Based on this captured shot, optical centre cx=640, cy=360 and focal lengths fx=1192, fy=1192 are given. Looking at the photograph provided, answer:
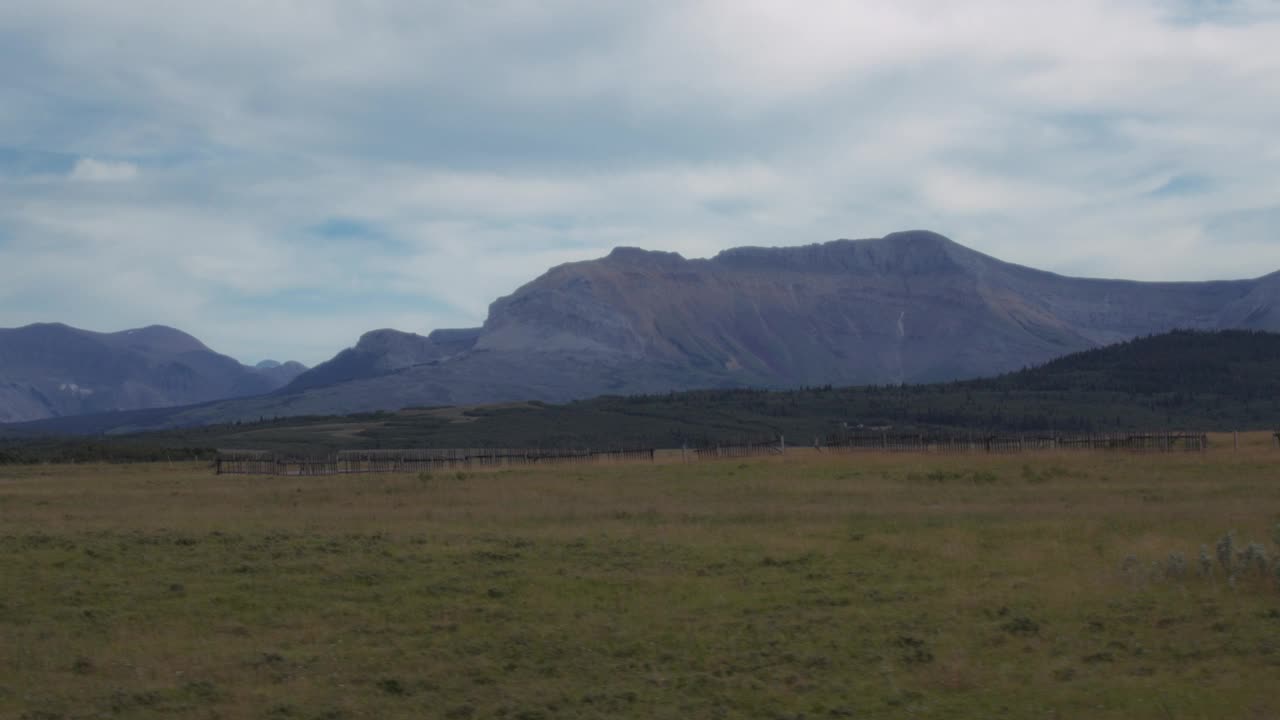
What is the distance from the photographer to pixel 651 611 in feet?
55.6

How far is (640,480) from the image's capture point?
40969mm

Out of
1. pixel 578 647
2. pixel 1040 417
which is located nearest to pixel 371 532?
pixel 578 647

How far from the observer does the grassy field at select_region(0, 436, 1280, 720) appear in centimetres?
1288

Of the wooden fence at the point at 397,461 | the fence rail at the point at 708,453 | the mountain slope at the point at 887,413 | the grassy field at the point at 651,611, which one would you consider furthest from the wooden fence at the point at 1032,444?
the mountain slope at the point at 887,413

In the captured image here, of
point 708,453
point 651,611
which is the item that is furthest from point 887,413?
point 651,611

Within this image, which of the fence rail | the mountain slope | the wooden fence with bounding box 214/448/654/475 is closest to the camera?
the fence rail

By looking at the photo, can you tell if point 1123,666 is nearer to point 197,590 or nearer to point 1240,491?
point 197,590

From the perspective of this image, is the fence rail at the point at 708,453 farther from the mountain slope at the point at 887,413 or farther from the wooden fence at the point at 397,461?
the mountain slope at the point at 887,413

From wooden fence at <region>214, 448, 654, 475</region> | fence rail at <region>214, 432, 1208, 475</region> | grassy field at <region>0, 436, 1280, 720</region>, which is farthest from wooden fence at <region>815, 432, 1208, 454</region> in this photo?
grassy field at <region>0, 436, 1280, 720</region>

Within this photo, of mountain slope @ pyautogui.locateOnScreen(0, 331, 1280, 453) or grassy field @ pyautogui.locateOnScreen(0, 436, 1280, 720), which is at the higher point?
mountain slope @ pyautogui.locateOnScreen(0, 331, 1280, 453)

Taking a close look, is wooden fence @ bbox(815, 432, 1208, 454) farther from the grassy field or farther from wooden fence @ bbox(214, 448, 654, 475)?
the grassy field

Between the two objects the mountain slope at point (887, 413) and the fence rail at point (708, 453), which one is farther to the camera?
the mountain slope at point (887, 413)

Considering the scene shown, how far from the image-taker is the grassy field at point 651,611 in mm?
12883

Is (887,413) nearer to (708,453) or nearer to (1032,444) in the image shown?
(708,453)
